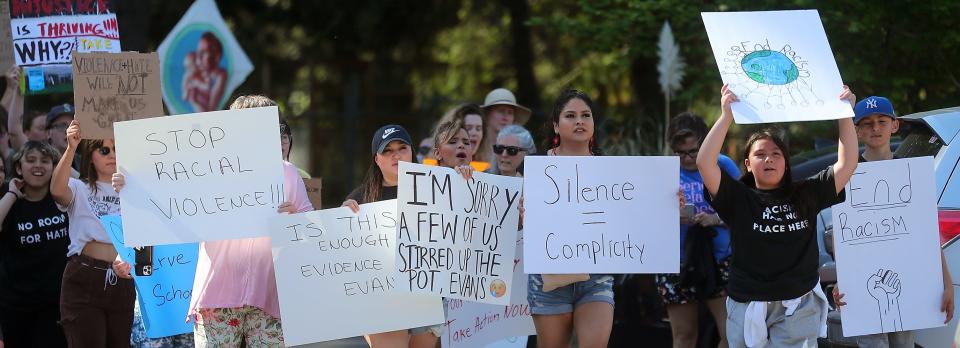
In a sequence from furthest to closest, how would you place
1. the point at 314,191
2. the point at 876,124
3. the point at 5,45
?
the point at 5,45 < the point at 314,191 < the point at 876,124

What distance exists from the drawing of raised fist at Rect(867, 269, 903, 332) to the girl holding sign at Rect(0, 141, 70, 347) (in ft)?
14.3

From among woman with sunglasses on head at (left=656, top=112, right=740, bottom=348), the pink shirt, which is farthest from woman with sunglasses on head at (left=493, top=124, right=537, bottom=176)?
the pink shirt

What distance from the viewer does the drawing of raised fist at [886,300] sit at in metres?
6.27

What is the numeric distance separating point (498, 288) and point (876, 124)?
84.6 inches

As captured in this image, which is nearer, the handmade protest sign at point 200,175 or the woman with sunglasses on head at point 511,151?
the handmade protest sign at point 200,175

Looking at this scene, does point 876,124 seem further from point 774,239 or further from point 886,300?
point 774,239

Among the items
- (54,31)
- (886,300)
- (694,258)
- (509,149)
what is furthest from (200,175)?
(886,300)

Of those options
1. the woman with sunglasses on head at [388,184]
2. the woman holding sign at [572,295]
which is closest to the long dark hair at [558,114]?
the woman holding sign at [572,295]

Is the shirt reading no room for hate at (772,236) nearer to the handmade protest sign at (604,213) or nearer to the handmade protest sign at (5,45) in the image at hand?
the handmade protest sign at (604,213)

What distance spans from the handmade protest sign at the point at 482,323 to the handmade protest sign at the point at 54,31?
2.95 m

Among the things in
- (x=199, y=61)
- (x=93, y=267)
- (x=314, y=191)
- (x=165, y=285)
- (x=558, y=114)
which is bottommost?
(x=165, y=285)

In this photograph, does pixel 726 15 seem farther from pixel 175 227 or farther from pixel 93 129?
pixel 93 129

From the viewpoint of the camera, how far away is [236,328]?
19.3ft

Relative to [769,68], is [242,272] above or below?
below
